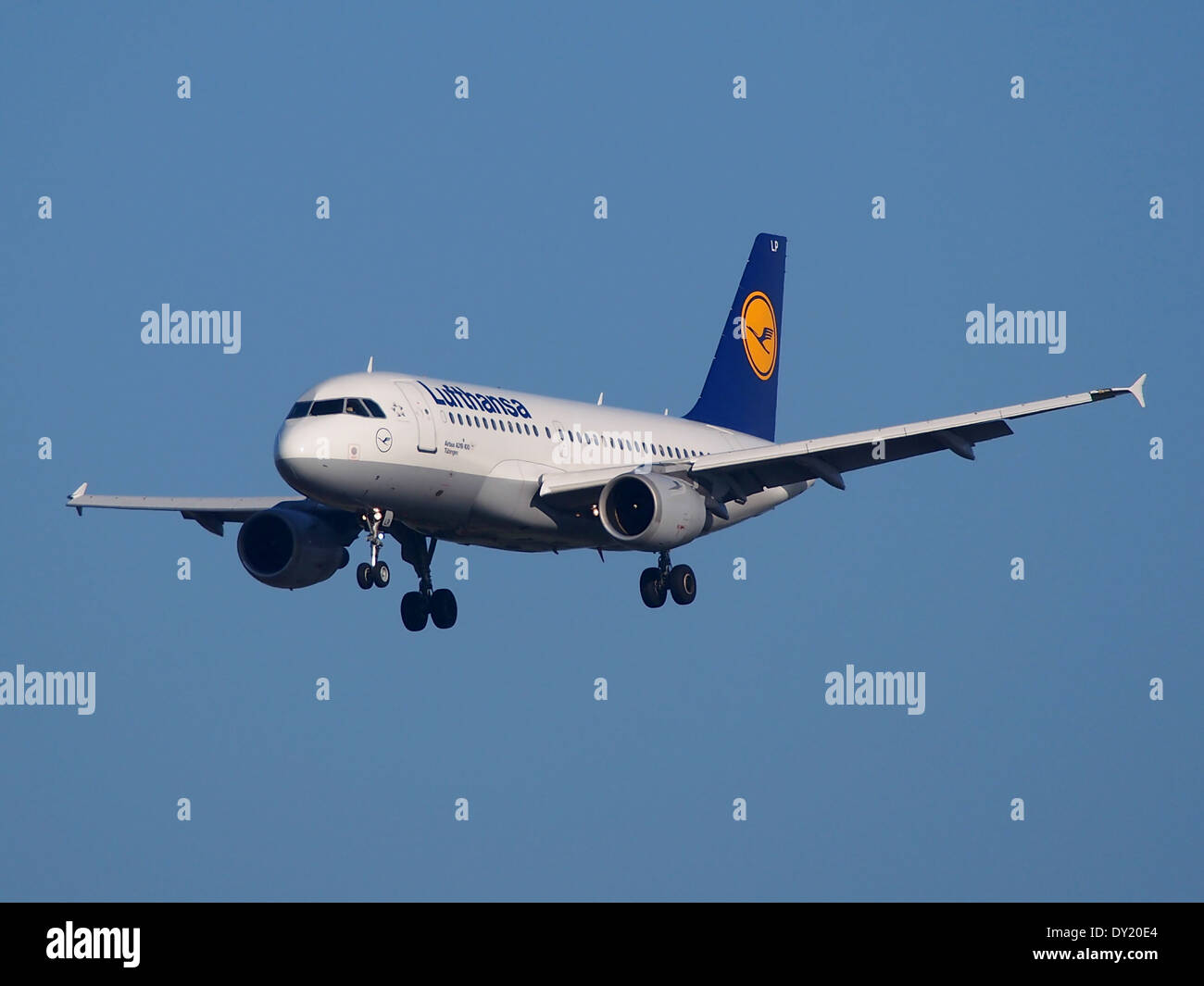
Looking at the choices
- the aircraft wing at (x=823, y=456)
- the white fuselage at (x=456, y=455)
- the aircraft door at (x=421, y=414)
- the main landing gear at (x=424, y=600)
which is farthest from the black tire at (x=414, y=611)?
the aircraft door at (x=421, y=414)

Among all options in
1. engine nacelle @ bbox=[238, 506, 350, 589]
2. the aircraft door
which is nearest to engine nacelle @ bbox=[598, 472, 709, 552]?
the aircraft door

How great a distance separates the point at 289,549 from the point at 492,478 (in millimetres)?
6498

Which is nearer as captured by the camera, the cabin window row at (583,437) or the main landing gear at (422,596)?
the cabin window row at (583,437)

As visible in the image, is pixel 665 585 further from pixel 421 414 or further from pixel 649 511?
pixel 421 414

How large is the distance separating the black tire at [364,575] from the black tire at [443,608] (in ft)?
22.8

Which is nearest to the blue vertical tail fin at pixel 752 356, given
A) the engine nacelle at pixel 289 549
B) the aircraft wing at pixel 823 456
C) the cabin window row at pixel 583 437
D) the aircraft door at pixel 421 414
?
the cabin window row at pixel 583 437

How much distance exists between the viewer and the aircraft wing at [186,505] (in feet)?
177

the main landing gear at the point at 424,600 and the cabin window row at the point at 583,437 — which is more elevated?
the cabin window row at the point at 583,437

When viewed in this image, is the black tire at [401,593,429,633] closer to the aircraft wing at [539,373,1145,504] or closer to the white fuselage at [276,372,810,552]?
the white fuselage at [276,372,810,552]

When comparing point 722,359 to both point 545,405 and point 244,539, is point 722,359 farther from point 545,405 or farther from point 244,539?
A: point 244,539

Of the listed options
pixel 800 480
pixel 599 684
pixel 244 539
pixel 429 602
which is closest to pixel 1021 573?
pixel 800 480

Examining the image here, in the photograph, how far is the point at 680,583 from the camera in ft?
170

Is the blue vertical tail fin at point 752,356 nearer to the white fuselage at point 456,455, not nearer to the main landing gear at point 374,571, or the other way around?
the white fuselage at point 456,455
